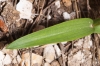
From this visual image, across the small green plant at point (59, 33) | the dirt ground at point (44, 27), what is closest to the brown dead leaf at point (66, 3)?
the dirt ground at point (44, 27)

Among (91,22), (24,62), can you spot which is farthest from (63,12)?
(24,62)

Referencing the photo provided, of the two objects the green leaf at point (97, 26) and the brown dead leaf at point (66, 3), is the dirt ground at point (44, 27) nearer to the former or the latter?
the brown dead leaf at point (66, 3)

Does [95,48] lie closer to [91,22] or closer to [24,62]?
[91,22]

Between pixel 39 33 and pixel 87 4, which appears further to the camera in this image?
pixel 87 4

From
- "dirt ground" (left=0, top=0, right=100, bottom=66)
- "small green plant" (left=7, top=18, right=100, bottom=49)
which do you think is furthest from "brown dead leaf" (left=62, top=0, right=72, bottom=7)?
"small green plant" (left=7, top=18, right=100, bottom=49)

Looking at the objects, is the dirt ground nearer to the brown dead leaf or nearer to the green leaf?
the brown dead leaf
